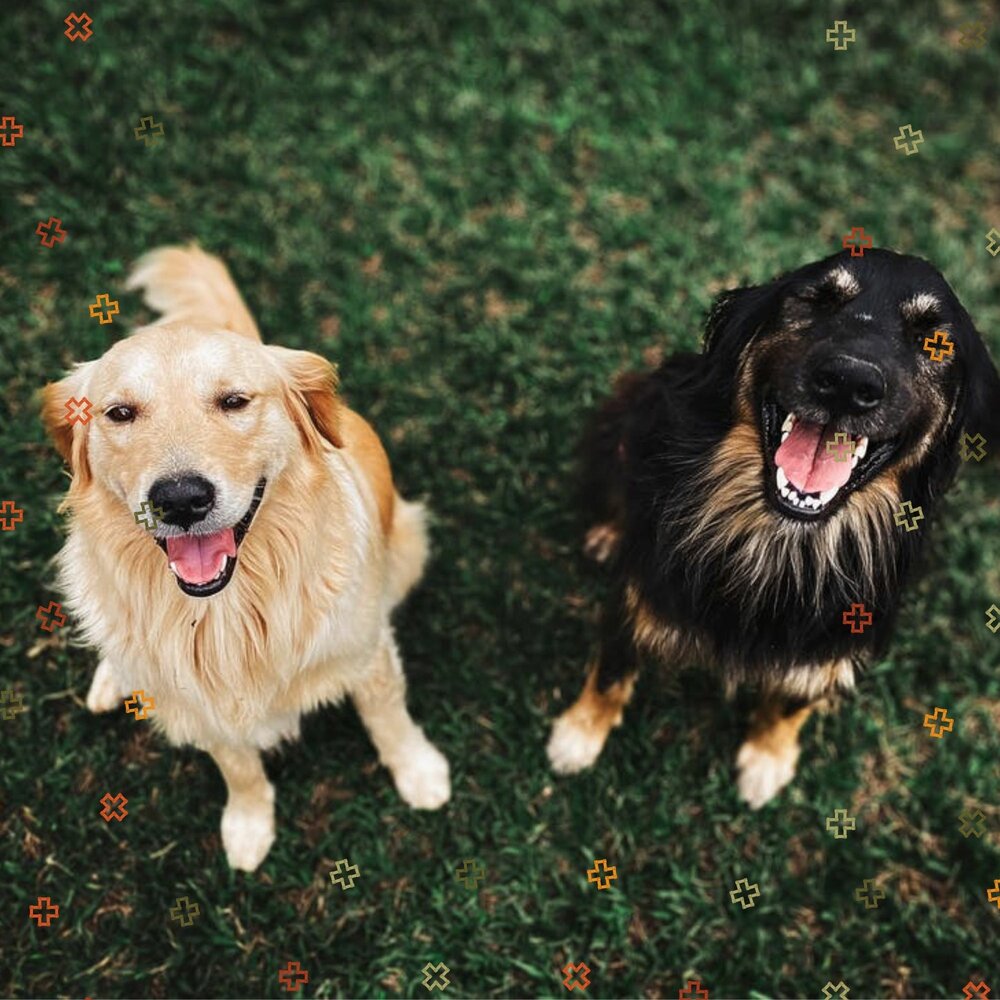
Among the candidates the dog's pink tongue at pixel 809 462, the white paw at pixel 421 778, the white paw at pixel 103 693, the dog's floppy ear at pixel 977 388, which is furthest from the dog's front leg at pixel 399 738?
the dog's floppy ear at pixel 977 388

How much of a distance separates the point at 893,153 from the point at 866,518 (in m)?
3.11

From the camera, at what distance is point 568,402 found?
4.18 meters

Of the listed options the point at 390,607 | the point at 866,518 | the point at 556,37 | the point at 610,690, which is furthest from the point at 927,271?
the point at 556,37

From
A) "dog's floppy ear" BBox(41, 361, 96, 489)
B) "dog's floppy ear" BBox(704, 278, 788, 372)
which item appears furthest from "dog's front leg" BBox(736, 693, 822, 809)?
"dog's floppy ear" BBox(41, 361, 96, 489)

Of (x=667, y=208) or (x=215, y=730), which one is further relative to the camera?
(x=667, y=208)

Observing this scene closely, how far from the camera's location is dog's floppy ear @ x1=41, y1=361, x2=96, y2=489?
7.65 ft

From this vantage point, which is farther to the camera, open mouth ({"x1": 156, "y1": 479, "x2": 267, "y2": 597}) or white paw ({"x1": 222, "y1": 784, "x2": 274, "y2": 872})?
white paw ({"x1": 222, "y1": 784, "x2": 274, "y2": 872})

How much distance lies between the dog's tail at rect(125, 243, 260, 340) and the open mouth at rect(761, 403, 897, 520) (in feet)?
5.58

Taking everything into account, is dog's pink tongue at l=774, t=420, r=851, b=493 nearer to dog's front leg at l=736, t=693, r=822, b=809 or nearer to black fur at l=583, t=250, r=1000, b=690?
black fur at l=583, t=250, r=1000, b=690

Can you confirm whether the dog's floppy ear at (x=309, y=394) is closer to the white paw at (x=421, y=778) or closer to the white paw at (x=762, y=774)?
the white paw at (x=421, y=778)

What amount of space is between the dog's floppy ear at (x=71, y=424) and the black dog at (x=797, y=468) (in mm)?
1550

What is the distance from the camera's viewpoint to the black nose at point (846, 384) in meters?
2.27

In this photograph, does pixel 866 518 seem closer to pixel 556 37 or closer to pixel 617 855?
pixel 617 855

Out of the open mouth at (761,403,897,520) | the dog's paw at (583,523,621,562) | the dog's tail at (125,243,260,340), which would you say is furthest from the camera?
the dog's paw at (583,523,621,562)
